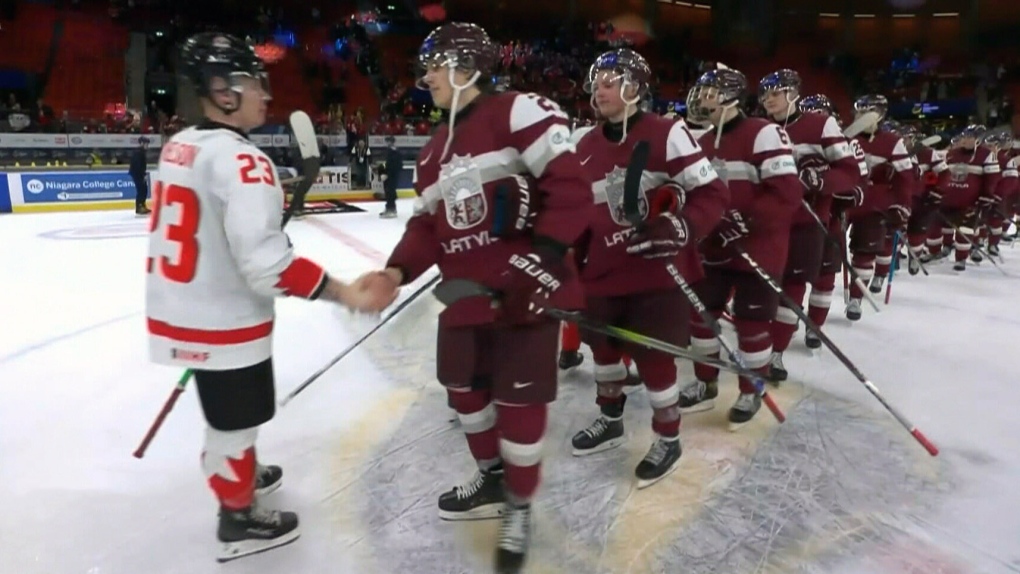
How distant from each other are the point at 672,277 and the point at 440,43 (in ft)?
3.31

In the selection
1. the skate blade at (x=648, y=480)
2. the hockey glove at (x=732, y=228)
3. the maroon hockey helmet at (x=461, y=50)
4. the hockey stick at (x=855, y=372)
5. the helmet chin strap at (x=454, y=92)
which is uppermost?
the maroon hockey helmet at (x=461, y=50)

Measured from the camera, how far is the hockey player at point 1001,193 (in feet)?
22.9

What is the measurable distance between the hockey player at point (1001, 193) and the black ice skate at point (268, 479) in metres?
7.14

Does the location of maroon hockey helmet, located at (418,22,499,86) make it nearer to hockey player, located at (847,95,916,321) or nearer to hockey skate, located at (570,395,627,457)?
hockey skate, located at (570,395,627,457)

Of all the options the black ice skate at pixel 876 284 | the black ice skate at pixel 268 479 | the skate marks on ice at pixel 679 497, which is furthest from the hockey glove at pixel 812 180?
the black ice skate at pixel 268 479

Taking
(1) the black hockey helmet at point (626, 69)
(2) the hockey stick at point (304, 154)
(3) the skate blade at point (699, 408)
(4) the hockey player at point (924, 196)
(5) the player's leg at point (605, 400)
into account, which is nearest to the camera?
(2) the hockey stick at point (304, 154)

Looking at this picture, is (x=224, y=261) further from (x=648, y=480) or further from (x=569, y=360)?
(x=569, y=360)

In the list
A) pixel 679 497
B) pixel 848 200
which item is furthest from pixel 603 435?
pixel 848 200

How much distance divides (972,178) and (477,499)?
6438 millimetres

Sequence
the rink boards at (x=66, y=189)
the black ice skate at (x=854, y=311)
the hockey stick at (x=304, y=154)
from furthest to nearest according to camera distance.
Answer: the rink boards at (x=66, y=189) → the black ice skate at (x=854, y=311) → the hockey stick at (x=304, y=154)

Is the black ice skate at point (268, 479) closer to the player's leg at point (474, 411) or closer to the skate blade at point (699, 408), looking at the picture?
the player's leg at point (474, 411)

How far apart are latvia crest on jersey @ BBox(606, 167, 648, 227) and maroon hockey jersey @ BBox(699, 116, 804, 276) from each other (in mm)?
616

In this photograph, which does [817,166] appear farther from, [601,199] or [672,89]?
[672,89]

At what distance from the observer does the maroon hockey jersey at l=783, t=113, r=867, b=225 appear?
3.28 metres
